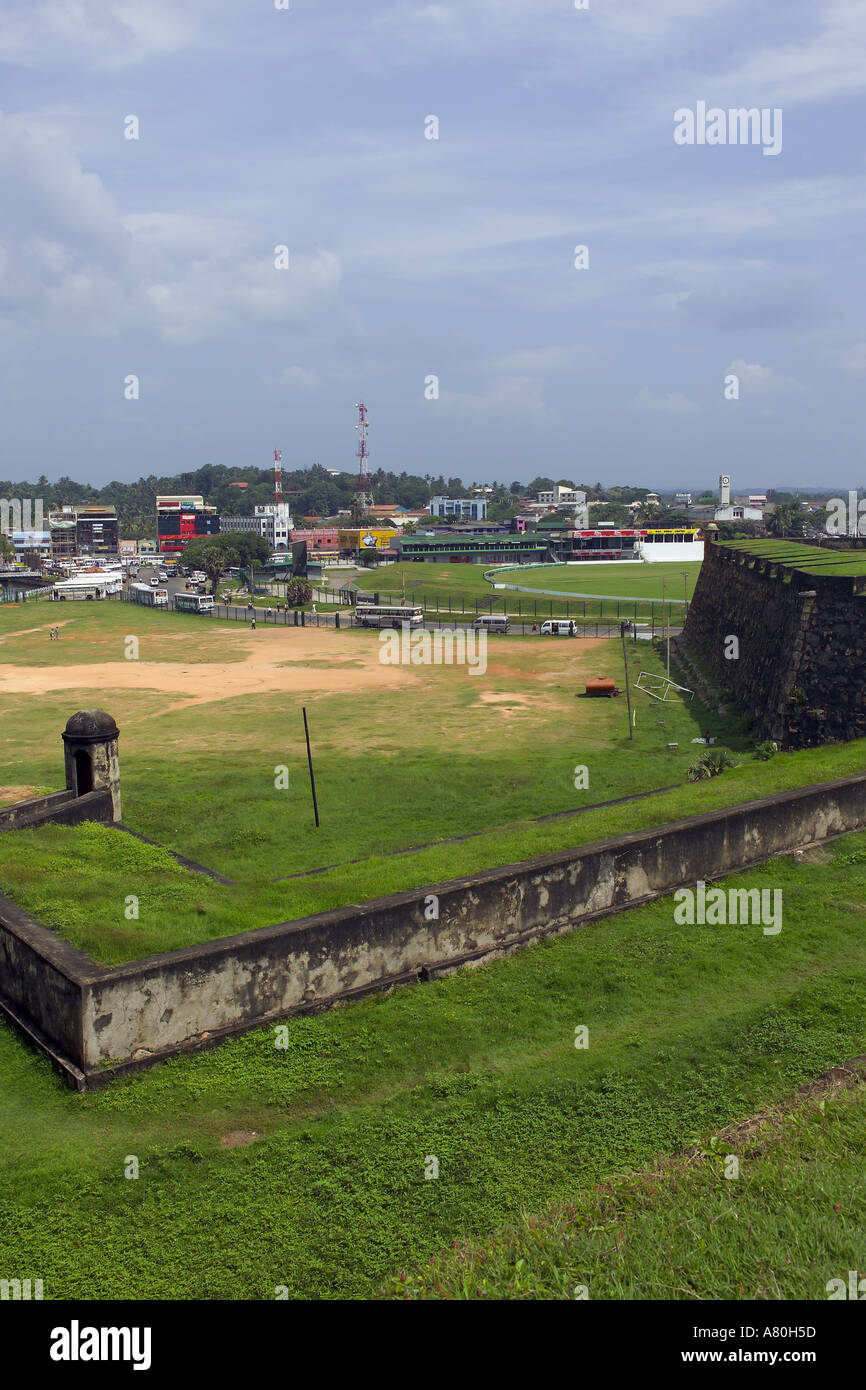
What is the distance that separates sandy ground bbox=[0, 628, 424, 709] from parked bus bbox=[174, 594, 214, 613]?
65.0ft

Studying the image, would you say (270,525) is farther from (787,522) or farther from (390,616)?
(390,616)

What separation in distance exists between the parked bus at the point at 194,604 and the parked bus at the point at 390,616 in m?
14.6

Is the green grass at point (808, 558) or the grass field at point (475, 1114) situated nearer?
the grass field at point (475, 1114)

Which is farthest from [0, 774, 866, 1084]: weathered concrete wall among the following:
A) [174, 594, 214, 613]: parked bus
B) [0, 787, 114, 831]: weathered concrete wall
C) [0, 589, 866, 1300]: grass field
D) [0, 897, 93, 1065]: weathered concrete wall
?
[174, 594, 214, 613]: parked bus

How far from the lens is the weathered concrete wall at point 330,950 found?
10.1 metres

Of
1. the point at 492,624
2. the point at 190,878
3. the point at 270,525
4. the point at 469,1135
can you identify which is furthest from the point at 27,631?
the point at 270,525

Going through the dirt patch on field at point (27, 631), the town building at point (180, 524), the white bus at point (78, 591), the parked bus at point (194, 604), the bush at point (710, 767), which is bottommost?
the bush at point (710, 767)

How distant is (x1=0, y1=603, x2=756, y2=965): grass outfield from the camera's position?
1321 cm

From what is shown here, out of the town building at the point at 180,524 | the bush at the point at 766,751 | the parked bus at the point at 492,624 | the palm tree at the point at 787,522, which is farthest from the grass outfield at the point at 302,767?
the town building at the point at 180,524

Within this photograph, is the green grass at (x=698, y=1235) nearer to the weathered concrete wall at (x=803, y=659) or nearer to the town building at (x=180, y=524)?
the weathered concrete wall at (x=803, y=659)

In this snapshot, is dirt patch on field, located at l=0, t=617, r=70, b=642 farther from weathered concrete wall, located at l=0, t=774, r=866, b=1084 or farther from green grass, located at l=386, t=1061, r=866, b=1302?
green grass, located at l=386, t=1061, r=866, b=1302

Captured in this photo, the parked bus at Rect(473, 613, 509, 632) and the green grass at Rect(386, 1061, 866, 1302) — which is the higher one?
the parked bus at Rect(473, 613, 509, 632)

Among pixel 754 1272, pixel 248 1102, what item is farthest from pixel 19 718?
pixel 754 1272
